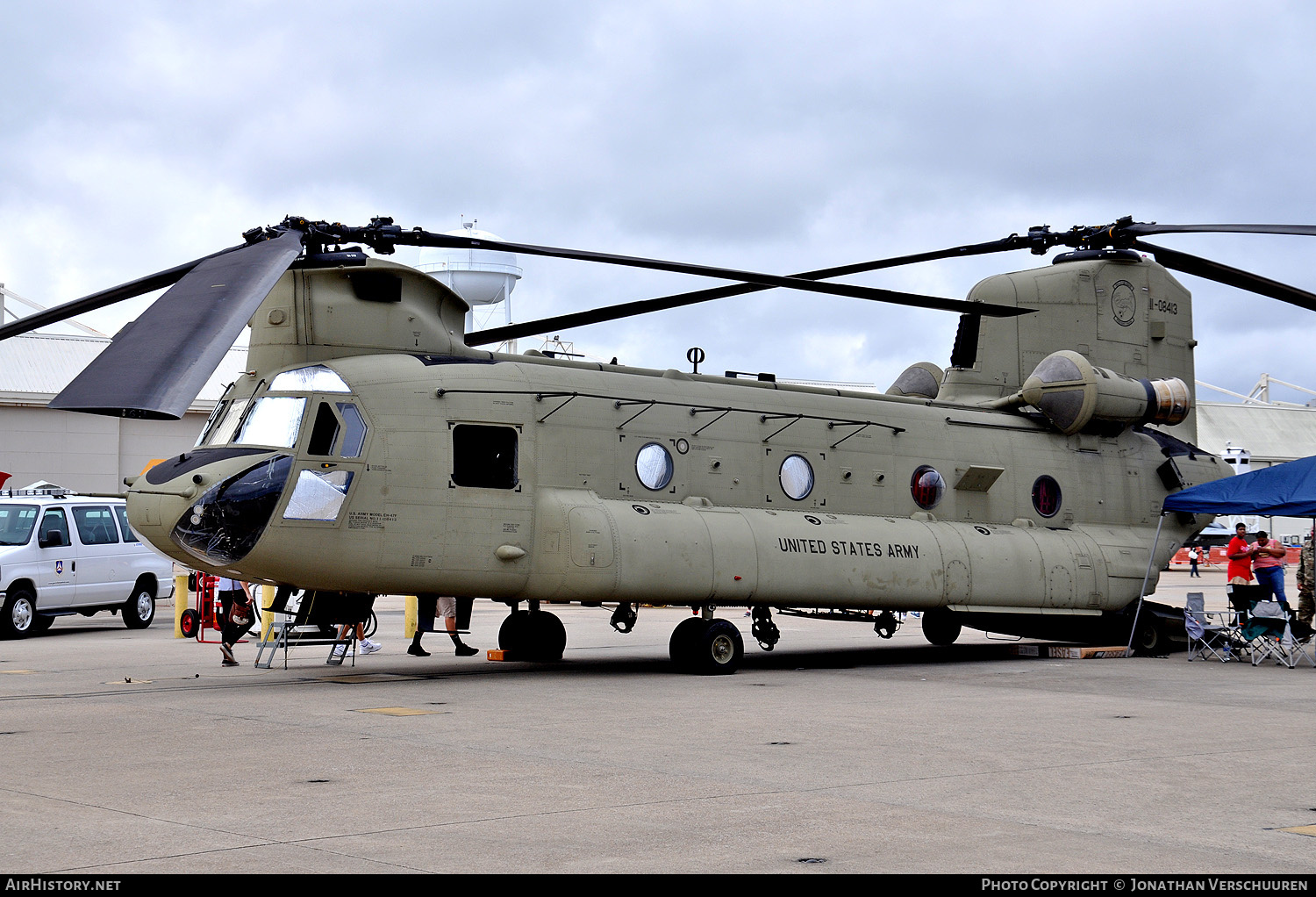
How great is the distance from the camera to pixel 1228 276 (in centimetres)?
1697

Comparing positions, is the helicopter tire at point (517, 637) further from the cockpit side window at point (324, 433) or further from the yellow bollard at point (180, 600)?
the yellow bollard at point (180, 600)

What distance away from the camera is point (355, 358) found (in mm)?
14250

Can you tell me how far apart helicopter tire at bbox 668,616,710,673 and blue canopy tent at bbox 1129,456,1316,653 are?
7.12m

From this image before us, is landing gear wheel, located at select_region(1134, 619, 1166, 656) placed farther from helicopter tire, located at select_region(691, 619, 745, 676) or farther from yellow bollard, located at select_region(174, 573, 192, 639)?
yellow bollard, located at select_region(174, 573, 192, 639)

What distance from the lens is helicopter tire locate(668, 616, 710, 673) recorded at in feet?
49.5

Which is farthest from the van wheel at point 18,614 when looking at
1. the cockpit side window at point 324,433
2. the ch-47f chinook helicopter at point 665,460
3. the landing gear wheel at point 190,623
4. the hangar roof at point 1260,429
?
the hangar roof at point 1260,429

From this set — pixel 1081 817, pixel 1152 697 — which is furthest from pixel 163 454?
pixel 1081 817

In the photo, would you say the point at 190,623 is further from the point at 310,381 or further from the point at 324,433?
the point at 324,433

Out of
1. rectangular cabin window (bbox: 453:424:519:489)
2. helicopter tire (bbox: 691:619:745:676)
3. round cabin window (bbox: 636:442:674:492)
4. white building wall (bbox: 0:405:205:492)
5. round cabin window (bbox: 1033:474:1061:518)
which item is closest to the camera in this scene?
rectangular cabin window (bbox: 453:424:519:489)

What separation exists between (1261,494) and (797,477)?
6.31m

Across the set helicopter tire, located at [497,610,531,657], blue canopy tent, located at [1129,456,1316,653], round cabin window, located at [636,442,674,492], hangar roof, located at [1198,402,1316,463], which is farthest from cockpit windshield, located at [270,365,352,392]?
hangar roof, located at [1198,402,1316,463]

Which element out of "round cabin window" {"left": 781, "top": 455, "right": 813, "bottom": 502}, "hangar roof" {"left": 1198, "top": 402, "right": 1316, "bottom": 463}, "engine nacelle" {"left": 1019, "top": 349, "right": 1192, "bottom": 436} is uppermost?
"hangar roof" {"left": 1198, "top": 402, "right": 1316, "bottom": 463}

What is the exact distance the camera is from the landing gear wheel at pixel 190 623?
837 inches

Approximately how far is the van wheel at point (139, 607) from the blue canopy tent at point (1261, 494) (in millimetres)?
17079
